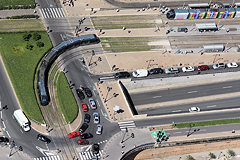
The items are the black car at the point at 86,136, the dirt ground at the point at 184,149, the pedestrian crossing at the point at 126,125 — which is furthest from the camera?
the dirt ground at the point at 184,149

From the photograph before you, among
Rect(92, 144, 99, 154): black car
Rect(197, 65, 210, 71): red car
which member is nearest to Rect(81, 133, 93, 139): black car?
Rect(92, 144, 99, 154): black car

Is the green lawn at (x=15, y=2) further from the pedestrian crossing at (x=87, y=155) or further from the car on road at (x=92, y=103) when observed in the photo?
the pedestrian crossing at (x=87, y=155)

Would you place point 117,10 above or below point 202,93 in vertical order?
above

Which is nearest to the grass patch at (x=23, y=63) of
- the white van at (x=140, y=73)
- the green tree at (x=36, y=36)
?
the green tree at (x=36, y=36)

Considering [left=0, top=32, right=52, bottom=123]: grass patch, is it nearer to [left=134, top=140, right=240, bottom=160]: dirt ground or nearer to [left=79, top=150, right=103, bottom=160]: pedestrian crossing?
[left=79, top=150, right=103, bottom=160]: pedestrian crossing

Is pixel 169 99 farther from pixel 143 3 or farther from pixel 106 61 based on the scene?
pixel 143 3

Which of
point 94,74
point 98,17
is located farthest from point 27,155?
point 98,17

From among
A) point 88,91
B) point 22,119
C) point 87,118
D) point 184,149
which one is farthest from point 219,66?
point 22,119
